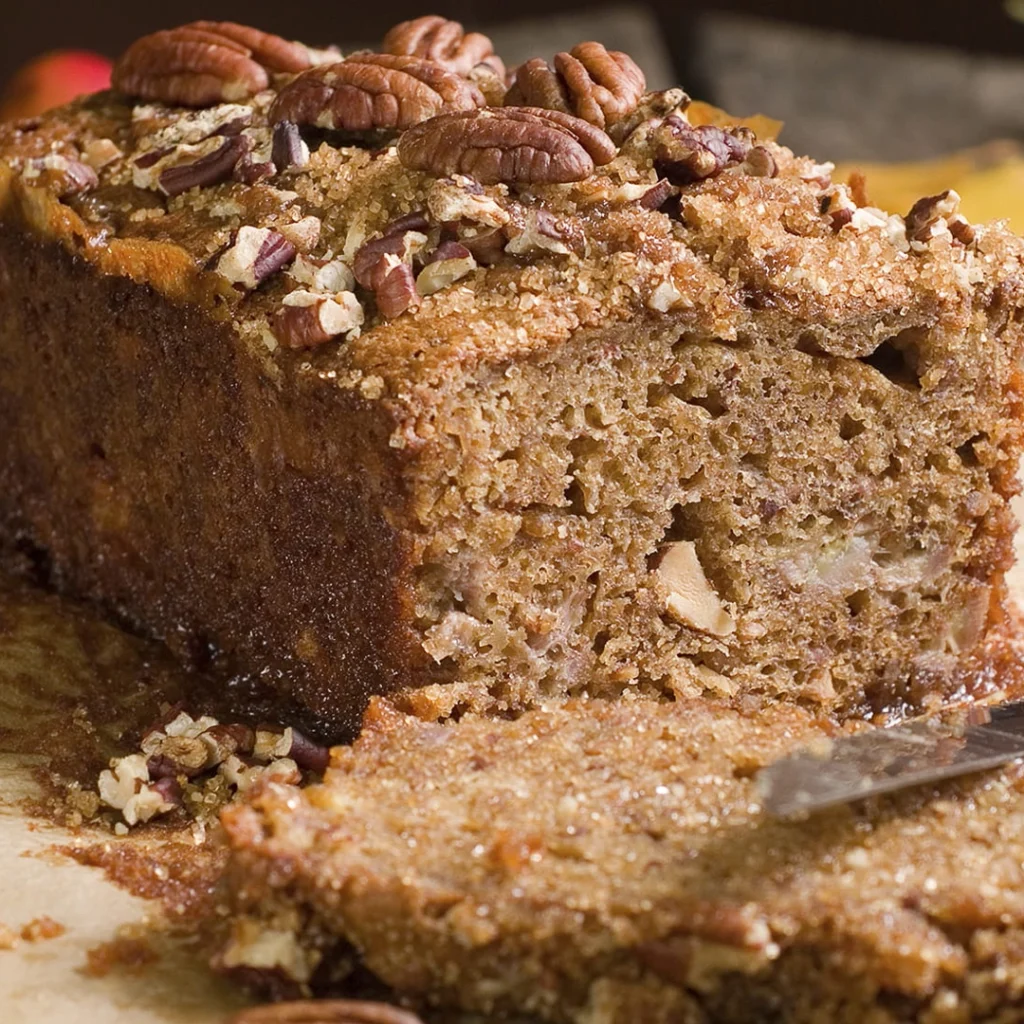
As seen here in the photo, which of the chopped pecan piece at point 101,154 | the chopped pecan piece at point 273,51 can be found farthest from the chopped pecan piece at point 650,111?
the chopped pecan piece at point 101,154

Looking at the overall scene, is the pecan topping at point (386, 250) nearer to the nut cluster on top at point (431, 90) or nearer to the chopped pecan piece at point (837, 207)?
the nut cluster on top at point (431, 90)

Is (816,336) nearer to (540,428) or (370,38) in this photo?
(540,428)

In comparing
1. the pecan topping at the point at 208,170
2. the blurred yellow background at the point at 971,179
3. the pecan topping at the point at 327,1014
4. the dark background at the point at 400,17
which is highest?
the pecan topping at the point at 208,170

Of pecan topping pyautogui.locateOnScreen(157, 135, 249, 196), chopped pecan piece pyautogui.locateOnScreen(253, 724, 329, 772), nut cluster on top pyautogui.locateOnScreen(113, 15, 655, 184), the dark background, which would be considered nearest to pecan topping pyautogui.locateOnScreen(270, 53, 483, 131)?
nut cluster on top pyautogui.locateOnScreen(113, 15, 655, 184)

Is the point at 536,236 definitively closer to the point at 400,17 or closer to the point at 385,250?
the point at 385,250

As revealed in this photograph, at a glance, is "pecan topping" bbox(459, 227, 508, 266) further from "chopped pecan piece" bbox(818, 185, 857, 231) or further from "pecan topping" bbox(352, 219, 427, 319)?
"chopped pecan piece" bbox(818, 185, 857, 231)

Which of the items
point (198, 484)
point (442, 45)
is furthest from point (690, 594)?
point (442, 45)
